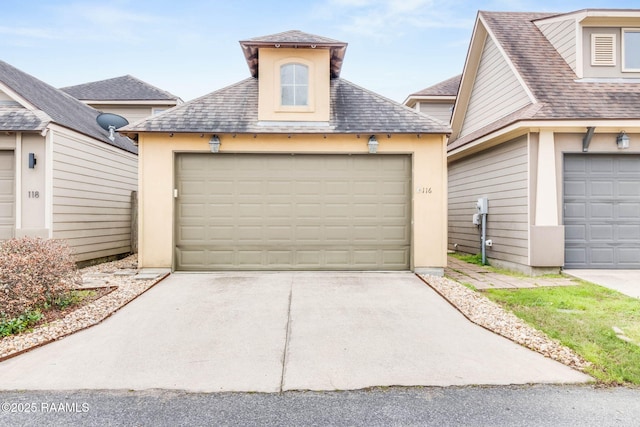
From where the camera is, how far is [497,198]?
29.3 ft

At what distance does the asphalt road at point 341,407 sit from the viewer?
2674 millimetres

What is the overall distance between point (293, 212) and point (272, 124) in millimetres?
1816

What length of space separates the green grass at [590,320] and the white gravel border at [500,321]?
0.12m

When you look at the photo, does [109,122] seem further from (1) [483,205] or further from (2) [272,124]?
(1) [483,205]

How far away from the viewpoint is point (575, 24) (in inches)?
334

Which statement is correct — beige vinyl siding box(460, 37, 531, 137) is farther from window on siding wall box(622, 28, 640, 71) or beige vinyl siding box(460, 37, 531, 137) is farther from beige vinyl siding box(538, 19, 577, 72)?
window on siding wall box(622, 28, 640, 71)

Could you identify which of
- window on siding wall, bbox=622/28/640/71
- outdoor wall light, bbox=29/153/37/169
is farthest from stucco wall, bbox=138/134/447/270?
window on siding wall, bbox=622/28/640/71

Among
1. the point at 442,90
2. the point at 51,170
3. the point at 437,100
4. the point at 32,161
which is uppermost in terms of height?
the point at 442,90

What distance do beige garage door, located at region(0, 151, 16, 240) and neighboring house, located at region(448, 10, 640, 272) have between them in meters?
10.4

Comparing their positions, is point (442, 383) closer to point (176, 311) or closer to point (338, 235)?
point (176, 311)

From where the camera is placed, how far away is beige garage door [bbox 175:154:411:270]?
24.3 ft

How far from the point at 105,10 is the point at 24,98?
25.7 ft

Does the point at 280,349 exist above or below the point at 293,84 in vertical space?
below

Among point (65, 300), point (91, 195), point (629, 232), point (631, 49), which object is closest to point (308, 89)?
point (65, 300)
